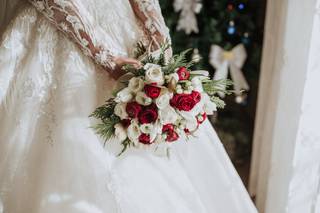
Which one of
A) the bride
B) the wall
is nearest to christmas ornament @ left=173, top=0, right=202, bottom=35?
the wall

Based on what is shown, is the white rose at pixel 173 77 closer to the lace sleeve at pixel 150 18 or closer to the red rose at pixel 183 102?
the red rose at pixel 183 102

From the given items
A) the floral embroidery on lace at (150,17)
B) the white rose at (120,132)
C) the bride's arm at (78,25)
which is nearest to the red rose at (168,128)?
the white rose at (120,132)

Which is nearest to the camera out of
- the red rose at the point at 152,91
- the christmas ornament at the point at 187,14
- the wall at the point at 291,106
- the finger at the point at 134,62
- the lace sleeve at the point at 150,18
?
the red rose at the point at 152,91

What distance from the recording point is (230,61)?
2.22m

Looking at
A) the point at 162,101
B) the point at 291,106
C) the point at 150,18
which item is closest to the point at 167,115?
the point at 162,101

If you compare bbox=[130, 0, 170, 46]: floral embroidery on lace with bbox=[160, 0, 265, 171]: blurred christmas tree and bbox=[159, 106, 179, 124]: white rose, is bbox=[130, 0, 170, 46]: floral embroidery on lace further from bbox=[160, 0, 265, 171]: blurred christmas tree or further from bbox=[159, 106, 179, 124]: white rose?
bbox=[160, 0, 265, 171]: blurred christmas tree

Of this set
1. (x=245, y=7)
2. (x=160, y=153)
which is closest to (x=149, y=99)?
(x=160, y=153)

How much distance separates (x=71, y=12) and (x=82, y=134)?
335 millimetres

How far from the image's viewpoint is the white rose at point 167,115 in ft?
3.58

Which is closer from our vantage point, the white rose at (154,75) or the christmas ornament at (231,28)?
the white rose at (154,75)

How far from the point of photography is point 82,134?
116 centimetres

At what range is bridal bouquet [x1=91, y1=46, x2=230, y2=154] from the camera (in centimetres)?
109

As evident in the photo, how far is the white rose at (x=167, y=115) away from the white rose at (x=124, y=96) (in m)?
0.09

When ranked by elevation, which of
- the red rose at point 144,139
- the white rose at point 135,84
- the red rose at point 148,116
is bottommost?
the red rose at point 144,139
